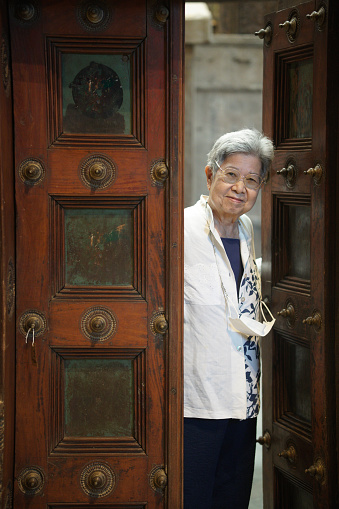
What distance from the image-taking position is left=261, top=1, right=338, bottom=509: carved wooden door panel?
8.47 feet

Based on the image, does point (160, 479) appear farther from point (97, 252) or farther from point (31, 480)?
point (97, 252)

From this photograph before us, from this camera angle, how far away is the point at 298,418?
2.91 metres

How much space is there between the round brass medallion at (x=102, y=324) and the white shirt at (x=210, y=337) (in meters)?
0.39

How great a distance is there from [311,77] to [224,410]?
1393mm

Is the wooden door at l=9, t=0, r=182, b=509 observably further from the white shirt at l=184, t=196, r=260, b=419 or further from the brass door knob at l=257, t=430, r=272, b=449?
the brass door knob at l=257, t=430, r=272, b=449

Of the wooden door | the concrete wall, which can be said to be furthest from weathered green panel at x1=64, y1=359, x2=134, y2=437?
the concrete wall

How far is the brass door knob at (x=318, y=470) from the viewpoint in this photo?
2.61m

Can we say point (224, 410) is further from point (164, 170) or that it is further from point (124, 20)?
point (124, 20)

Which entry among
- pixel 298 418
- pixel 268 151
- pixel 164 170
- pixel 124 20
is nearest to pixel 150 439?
pixel 298 418

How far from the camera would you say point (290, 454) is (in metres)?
2.89

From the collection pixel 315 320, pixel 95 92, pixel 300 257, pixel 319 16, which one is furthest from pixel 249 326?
pixel 319 16

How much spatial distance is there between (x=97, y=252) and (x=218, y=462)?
3.56ft

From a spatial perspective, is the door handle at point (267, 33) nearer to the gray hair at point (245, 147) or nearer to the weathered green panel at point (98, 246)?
the gray hair at point (245, 147)

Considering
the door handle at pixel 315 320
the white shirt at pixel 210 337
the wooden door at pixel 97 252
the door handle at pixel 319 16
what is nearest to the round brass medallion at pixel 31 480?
the wooden door at pixel 97 252
